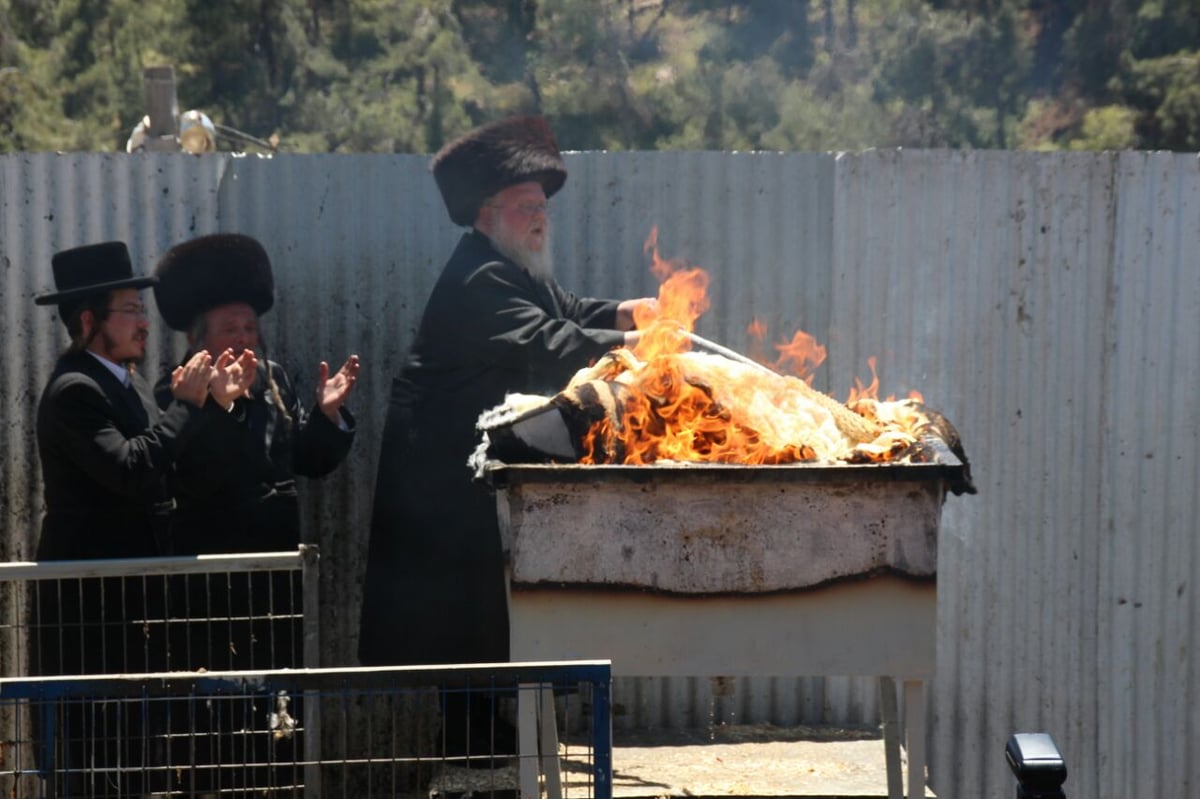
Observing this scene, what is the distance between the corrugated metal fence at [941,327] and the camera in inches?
287

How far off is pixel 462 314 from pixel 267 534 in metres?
1.29

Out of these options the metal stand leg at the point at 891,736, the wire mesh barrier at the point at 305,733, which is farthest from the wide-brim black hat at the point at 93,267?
the metal stand leg at the point at 891,736

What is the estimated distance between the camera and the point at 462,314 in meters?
7.02

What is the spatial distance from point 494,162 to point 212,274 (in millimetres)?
1383

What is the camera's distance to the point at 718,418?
212 inches

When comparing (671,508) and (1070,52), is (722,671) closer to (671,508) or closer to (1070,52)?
(671,508)

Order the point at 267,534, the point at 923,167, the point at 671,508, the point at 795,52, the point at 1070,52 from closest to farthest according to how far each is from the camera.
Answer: the point at 671,508
the point at 267,534
the point at 923,167
the point at 1070,52
the point at 795,52

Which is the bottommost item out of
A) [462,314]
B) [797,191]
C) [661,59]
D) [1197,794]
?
[1197,794]

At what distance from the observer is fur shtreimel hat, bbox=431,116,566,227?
7145 millimetres

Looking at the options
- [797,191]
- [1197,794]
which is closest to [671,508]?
[797,191]

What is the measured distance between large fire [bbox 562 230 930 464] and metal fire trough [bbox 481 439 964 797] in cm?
21

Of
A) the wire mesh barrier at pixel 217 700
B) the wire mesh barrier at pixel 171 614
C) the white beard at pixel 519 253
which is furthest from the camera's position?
the white beard at pixel 519 253

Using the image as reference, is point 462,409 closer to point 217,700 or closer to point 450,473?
point 450,473

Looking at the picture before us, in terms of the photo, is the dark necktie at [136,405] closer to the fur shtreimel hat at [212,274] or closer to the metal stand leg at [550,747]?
the fur shtreimel hat at [212,274]
